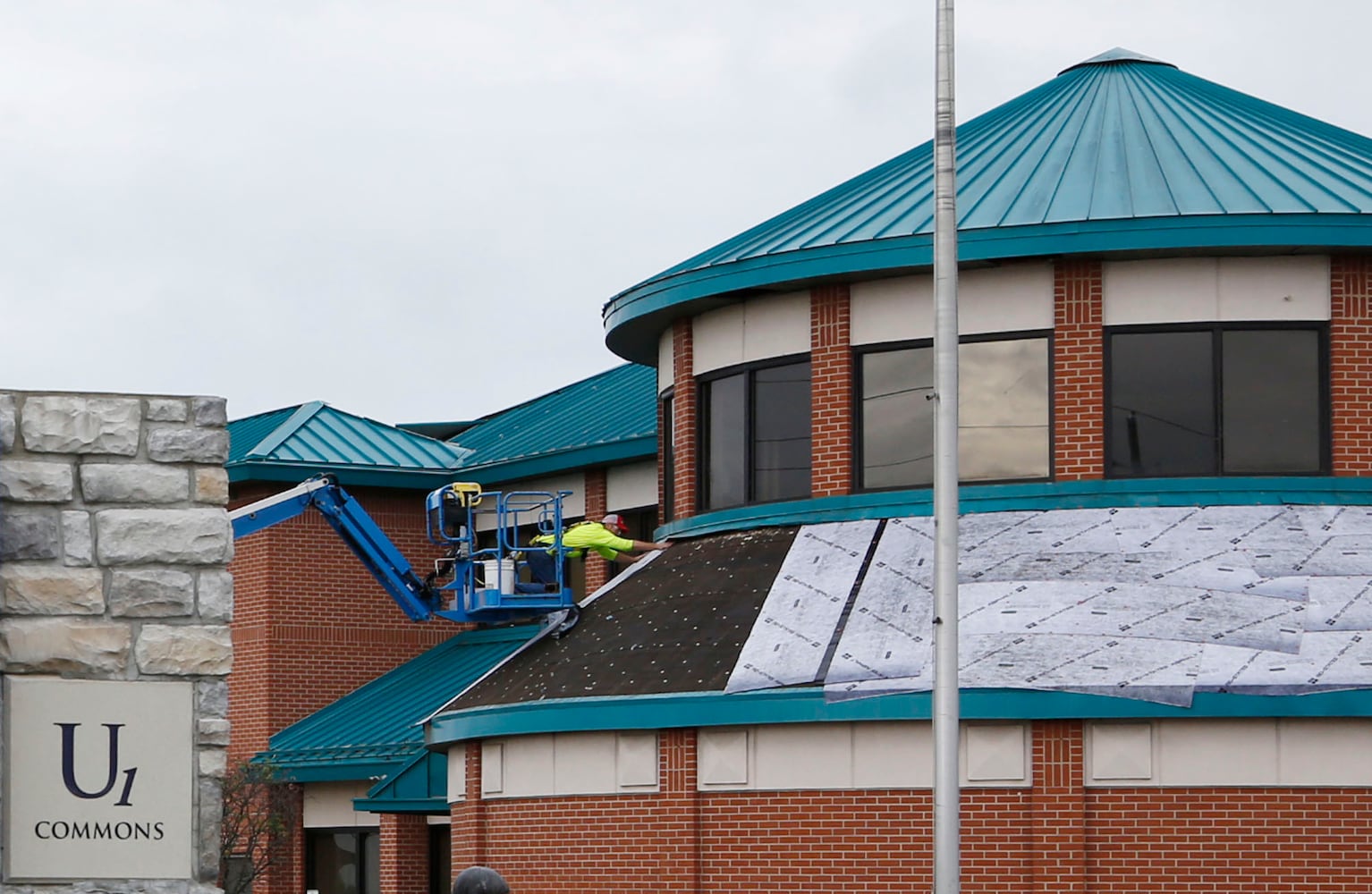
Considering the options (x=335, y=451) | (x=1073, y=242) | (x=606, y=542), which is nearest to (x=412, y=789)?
(x=606, y=542)

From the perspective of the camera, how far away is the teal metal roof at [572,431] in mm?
35000

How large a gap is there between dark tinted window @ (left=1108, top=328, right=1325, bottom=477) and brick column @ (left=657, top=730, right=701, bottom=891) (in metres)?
5.32

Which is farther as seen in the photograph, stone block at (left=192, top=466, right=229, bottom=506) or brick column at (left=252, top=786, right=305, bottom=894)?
brick column at (left=252, top=786, right=305, bottom=894)

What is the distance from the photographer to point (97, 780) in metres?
12.2

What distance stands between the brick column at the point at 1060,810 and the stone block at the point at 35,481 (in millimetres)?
11621

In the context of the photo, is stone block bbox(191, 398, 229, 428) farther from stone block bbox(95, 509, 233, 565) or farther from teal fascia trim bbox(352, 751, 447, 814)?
teal fascia trim bbox(352, 751, 447, 814)

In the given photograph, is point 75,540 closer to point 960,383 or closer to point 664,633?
point 664,633

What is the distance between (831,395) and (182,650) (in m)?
14.2

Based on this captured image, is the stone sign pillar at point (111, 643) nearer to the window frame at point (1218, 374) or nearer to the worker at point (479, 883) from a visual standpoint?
the worker at point (479, 883)

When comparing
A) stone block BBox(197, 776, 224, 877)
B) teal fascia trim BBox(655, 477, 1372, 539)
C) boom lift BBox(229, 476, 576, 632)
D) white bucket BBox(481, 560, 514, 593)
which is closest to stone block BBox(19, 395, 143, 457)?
stone block BBox(197, 776, 224, 877)

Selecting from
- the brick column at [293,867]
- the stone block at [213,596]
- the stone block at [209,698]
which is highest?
the stone block at [213,596]

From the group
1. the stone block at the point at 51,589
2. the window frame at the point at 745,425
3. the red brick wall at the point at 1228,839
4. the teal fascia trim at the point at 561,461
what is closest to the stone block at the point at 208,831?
the stone block at the point at 51,589

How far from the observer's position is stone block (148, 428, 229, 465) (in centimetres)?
1248

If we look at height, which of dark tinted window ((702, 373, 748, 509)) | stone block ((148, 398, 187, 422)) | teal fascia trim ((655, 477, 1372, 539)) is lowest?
stone block ((148, 398, 187, 422))
